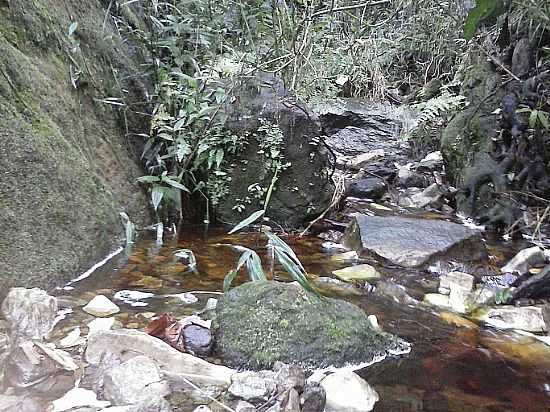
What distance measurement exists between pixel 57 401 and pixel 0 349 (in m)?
0.26

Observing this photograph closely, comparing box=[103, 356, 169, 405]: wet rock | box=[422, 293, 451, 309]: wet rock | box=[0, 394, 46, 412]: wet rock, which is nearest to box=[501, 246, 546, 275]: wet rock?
box=[422, 293, 451, 309]: wet rock

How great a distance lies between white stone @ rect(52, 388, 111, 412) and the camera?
154 centimetres

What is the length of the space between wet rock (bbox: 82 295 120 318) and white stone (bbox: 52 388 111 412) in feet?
1.94

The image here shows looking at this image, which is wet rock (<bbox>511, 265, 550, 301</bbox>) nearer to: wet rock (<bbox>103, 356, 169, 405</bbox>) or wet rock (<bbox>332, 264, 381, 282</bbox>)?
wet rock (<bbox>332, 264, 381, 282</bbox>)

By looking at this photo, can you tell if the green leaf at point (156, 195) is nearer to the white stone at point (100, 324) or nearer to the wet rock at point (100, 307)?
the wet rock at point (100, 307)

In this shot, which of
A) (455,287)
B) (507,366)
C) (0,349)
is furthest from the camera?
(455,287)

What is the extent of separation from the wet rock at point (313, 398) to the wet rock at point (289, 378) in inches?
0.8

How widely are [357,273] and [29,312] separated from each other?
5.29ft

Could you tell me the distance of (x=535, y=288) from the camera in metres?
2.73

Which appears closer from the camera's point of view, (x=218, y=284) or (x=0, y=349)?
(x=0, y=349)

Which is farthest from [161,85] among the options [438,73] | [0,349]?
[438,73]

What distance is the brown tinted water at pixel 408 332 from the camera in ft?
6.01

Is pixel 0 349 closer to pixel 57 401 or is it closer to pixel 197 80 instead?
pixel 57 401

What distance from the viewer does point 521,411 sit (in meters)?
1.76
